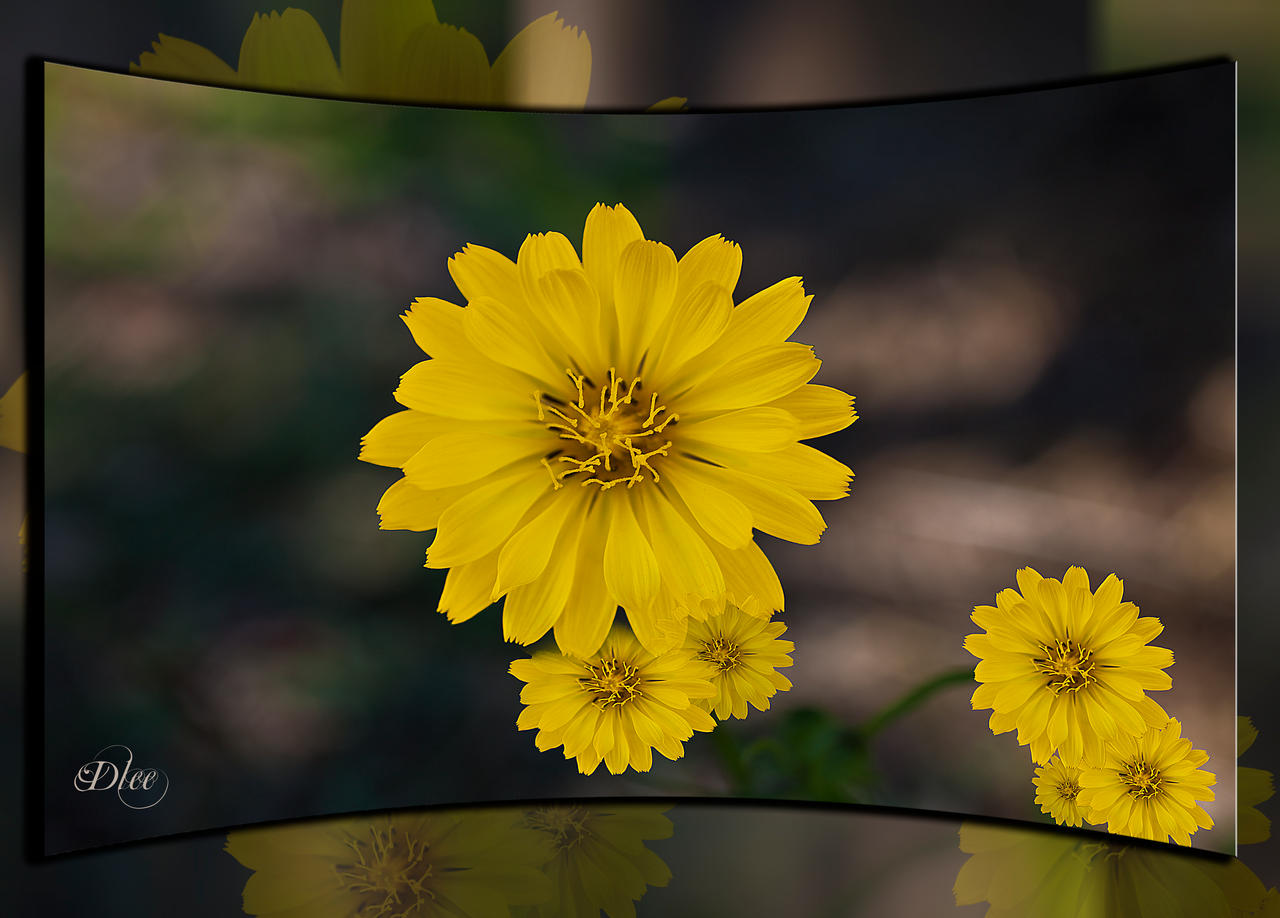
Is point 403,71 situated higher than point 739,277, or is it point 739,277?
point 403,71

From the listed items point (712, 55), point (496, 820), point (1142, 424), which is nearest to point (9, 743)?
point (496, 820)

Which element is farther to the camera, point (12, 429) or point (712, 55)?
point (712, 55)

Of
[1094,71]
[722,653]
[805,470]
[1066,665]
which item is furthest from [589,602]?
[1094,71]

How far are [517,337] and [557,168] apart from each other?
7.0 inches

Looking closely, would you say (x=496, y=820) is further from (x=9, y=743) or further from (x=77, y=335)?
(x=77, y=335)

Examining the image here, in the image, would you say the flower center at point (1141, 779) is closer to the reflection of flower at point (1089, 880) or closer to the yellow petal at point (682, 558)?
the reflection of flower at point (1089, 880)

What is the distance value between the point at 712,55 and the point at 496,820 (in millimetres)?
808

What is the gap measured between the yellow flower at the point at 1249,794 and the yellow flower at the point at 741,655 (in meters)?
0.40

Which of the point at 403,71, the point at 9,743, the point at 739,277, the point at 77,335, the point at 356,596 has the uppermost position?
the point at 403,71

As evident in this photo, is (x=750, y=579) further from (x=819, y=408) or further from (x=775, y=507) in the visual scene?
(x=819, y=408)

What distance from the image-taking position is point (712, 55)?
0.80 metres

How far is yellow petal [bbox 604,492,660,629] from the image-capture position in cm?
77

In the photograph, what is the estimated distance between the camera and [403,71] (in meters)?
0.77

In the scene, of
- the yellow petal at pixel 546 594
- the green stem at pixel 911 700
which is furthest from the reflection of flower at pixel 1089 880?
the yellow petal at pixel 546 594
